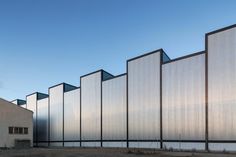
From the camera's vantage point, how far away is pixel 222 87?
47.7 m

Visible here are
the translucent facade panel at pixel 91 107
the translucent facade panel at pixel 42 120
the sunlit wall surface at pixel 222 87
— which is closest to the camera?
the sunlit wall surface at pixel 222 87

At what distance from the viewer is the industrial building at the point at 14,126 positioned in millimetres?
76875

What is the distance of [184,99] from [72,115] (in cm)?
3538

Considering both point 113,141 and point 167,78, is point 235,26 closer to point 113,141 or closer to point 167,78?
point 167,78

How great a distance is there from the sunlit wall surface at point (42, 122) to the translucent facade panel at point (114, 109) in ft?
89.3

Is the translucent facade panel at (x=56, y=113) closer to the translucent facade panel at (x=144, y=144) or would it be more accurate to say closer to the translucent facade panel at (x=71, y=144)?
the translucent facade panel at (x=71, y=144)

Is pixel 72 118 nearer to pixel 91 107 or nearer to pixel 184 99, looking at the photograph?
pixel 91 107

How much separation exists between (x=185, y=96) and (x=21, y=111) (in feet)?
145

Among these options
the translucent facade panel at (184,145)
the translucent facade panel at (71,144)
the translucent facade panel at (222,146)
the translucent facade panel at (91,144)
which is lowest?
the translucent facade panel at (71,144)

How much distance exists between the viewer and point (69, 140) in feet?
265

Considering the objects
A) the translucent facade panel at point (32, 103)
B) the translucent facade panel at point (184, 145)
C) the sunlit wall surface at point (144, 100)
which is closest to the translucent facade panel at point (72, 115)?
the translucent facade panel at point (32, 103)

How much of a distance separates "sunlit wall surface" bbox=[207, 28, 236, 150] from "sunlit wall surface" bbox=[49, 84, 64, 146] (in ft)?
149

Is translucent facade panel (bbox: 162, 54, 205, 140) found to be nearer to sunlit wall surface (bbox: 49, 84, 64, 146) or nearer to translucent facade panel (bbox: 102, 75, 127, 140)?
translucent facade panel (bbox: 102, 75, 127, 140)

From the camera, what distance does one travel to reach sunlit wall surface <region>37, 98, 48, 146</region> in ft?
301
